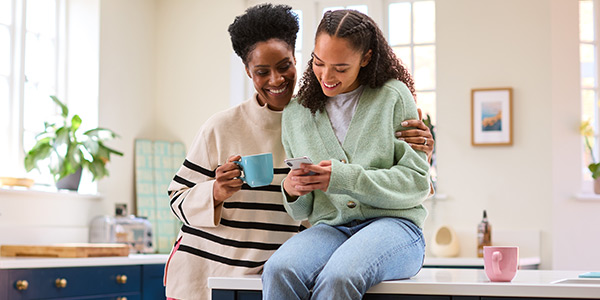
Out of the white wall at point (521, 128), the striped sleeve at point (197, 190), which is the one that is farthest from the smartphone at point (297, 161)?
the white wall at point (521, 128)

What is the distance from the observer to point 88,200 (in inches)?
169

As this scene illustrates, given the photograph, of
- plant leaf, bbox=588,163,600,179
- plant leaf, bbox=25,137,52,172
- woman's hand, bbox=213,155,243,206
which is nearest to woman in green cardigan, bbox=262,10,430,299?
woman's hand, bbox=213,155,243,206

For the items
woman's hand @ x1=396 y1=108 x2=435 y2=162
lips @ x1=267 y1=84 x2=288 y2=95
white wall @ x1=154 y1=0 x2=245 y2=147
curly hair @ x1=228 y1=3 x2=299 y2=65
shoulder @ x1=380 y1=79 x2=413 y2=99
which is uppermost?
white wall @ x1=154 y1=0 x2=245 y2=147

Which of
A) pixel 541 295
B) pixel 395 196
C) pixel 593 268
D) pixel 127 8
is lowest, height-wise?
pixel 593 268

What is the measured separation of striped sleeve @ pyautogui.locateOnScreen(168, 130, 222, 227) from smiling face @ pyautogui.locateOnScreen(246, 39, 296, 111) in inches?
8.7

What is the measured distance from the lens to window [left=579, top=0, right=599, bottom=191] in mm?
4781


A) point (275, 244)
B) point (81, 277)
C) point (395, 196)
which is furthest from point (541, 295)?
point (81, 277)

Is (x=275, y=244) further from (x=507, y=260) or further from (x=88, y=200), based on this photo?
(x=88, y=200)

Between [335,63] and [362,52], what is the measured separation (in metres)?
0.08

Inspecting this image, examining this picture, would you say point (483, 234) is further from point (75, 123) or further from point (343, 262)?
point (343, 262)

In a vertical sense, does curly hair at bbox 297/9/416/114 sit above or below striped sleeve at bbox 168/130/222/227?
above

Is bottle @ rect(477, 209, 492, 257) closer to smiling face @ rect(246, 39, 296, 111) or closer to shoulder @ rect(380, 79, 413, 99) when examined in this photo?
smiling face @ rect(246, 39, 296, 111)

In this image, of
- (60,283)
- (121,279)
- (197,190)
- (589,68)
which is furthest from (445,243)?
(197,190)

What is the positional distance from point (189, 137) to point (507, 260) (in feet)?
12.4
